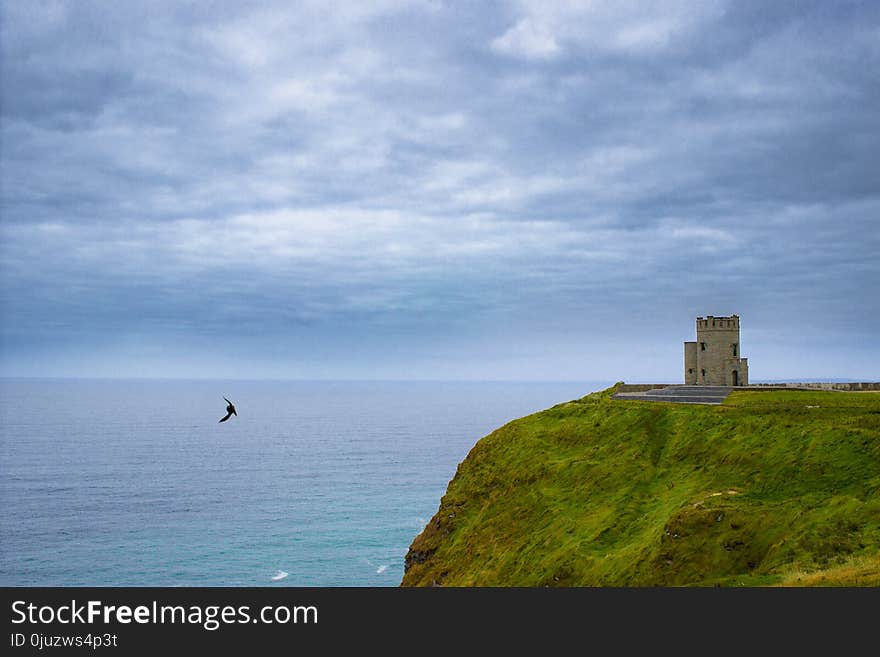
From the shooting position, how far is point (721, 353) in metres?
83.2

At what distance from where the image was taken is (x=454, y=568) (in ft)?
169

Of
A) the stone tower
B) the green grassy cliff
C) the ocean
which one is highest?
the stone tower

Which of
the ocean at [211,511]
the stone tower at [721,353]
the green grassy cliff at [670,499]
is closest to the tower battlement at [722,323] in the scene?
the stone tower at [721,353]

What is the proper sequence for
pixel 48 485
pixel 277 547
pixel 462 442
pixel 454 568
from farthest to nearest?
pixel 462 442 < pixel 48 485 < pixel 277 547 < pixel 454 568

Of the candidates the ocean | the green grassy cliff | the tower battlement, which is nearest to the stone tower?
the tower battlement

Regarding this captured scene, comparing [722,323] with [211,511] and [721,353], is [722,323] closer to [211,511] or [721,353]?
[721,353]

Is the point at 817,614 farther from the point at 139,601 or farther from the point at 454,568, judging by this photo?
the point at 454,568

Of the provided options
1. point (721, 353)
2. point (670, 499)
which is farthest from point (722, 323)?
point (670, 499)

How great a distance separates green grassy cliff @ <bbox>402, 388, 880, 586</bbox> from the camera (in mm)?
31938

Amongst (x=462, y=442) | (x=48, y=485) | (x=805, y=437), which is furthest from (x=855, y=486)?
(x=462, y=442)

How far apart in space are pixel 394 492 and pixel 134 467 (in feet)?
186

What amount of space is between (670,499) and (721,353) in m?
46.1

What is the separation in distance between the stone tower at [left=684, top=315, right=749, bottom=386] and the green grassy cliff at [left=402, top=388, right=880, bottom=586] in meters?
16.2

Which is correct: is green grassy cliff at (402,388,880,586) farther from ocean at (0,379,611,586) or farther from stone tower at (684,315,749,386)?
ocean at (0,379,611,586)
